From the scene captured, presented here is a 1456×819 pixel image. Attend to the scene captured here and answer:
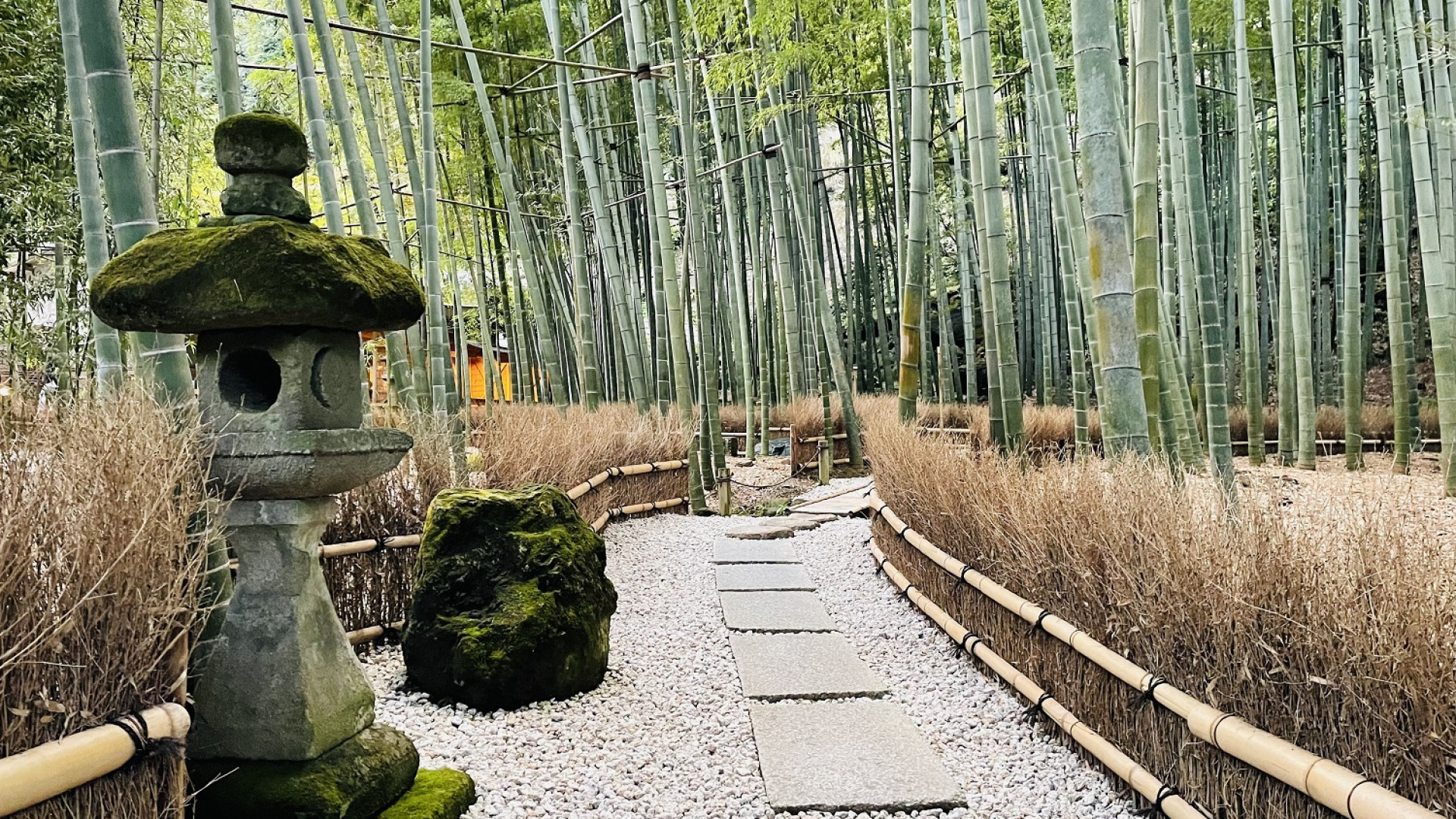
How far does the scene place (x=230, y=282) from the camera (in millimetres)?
1573

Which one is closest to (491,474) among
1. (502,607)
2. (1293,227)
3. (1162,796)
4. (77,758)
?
(502,607)

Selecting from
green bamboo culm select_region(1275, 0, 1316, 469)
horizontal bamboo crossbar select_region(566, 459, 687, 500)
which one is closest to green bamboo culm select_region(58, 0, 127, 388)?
horizontal bamboo crossbar select_region(566, 459, 687, 500)

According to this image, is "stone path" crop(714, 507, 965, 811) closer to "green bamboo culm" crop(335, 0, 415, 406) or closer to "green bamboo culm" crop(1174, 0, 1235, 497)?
"green bamboo culm" crop(1174, 0, 1235, 497)

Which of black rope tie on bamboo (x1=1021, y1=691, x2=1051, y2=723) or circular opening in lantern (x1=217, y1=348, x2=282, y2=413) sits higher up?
circular opening in lantern (x1=217, y1=348, x2=282, y2=413)

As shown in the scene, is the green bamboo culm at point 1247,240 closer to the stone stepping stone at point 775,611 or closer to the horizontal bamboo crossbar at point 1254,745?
the stone stepping stone at point 775,611

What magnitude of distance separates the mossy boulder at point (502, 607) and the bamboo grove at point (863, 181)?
912mm

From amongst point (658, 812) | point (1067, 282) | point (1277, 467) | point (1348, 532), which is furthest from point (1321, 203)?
point (658, 812)

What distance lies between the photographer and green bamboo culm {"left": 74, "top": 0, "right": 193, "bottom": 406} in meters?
1.62

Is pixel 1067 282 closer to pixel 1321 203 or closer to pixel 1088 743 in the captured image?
pixel 1088 743

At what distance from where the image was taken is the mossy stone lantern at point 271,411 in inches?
62.4

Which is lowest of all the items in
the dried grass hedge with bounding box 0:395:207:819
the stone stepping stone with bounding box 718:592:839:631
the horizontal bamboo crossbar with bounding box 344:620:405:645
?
the stone stepping stone with bounding box 718:592:839:631

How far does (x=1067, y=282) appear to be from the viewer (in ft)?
14.8

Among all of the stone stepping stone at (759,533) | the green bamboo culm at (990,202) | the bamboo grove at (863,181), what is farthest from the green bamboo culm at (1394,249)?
the stone stepping stone at (759,533)

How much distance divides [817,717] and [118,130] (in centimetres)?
201
